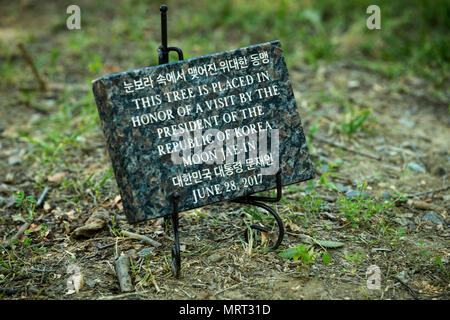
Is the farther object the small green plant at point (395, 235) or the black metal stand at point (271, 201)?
the small green plant at point (395, 235)

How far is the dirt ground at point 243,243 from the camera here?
2461 millimetres

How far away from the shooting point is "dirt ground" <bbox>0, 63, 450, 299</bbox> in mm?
2461

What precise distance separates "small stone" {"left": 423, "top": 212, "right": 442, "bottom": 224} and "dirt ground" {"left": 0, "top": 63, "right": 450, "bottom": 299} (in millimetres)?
27

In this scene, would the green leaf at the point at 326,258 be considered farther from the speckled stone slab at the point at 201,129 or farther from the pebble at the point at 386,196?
the pebble at the point at 386,196

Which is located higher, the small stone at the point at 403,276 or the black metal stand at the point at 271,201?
the black metal stand at the point at 271,201

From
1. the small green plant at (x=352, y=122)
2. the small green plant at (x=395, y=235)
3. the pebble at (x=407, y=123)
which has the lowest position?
the small green plant at (x=395, y=235)

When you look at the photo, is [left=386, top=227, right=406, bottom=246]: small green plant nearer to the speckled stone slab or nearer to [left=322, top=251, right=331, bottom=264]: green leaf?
[left=322, top=251, right=331, bottom=264]: green leaf

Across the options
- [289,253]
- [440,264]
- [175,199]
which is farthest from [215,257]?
[440,264]

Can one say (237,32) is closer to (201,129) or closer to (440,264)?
(201,129)

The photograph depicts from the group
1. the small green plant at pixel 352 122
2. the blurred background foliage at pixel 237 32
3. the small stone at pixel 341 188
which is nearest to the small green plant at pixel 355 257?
the small stone at pixel 341 188

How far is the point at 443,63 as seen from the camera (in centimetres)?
532

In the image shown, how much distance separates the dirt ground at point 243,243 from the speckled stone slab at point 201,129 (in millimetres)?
446
